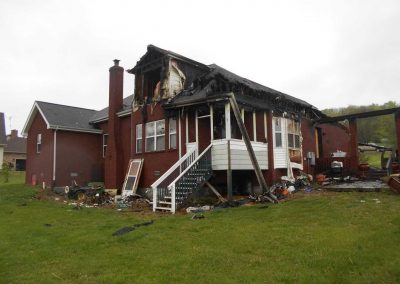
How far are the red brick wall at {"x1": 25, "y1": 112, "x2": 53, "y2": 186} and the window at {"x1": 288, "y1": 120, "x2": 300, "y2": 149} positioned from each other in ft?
46.1

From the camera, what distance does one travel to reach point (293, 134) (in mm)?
17812

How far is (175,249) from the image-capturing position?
6.87 metres

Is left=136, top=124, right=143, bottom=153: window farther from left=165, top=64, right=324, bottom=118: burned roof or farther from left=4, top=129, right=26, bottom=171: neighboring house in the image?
left=4, top=129, right=26, bottom=171: neighboring house

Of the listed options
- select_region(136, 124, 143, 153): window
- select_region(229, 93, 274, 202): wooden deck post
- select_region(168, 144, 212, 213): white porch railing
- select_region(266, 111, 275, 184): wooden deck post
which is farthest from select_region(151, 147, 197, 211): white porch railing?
select_region(136, 124, 143, 153): window

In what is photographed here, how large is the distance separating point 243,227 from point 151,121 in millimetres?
9884

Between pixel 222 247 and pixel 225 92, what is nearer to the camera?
pixel 222 247

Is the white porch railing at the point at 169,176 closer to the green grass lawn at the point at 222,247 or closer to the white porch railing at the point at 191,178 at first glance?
the white porch railing at the point at 191,178

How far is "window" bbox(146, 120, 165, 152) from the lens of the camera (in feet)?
54.7

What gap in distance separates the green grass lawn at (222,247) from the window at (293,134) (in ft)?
21.5

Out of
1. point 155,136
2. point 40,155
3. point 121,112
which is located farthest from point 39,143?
point 155,136

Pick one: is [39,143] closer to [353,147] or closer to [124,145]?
[124,145]

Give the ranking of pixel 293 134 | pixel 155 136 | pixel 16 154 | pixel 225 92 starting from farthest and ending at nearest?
pixel 16 154
pixel 293 134
pixel 155 136
pixel 225 92

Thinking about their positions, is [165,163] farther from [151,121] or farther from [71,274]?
[71,274]

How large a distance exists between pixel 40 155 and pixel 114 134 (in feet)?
21.1
